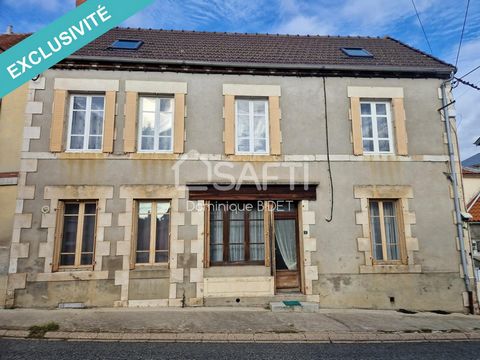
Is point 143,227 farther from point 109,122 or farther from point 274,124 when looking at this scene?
point 274,124

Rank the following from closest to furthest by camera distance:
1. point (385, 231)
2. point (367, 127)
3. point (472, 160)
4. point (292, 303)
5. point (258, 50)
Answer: point (292, 303), point (385, 231), point (367, 127), point (258, 50), point (472, 160)

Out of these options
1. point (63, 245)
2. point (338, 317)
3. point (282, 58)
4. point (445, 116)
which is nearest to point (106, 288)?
point (63, 245)

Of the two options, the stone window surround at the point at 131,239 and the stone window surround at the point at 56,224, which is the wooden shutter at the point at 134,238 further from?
the stone window surround at the point at 56,224

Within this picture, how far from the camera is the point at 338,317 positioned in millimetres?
6242

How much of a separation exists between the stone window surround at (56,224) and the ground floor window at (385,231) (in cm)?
645

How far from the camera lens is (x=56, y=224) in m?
6.73

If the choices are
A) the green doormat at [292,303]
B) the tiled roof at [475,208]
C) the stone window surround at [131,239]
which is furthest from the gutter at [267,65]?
the tiled roof at [475,208]

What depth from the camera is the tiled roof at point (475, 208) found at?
36.2ft

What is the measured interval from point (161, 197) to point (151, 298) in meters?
2.29

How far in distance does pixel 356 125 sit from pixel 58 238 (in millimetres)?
7729

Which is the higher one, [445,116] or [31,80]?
[31,80]

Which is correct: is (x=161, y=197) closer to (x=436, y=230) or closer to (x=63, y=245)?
(x=63, y=245)

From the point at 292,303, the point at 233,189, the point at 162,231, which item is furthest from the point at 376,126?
the point at 162,231

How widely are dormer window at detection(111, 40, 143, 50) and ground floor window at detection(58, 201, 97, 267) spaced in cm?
445
